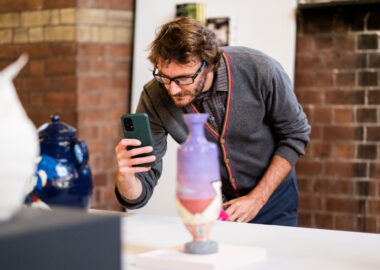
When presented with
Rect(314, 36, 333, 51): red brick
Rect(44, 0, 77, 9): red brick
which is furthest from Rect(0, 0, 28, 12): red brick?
Rect(314, 36, 333, 51): red brick

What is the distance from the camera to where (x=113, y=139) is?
3.61 m

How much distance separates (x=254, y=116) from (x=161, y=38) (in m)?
0.47

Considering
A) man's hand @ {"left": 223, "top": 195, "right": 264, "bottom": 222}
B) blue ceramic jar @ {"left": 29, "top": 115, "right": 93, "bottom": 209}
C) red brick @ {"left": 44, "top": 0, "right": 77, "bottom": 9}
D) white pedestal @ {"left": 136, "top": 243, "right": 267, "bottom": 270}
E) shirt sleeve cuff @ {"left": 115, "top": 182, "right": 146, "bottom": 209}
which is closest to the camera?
white pedestal @ {"left": 136, "top": 243, "right": 267, "bottom": 270}

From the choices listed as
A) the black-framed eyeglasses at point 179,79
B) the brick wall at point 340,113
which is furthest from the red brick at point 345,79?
the black-framed eyeglasses at point 179,79

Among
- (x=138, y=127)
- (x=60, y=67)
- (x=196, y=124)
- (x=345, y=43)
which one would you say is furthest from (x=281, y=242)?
(x=60, y=67)

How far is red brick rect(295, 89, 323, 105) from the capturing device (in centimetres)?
312

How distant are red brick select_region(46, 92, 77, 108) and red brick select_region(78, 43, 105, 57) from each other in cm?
24

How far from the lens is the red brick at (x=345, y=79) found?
9.95 ft

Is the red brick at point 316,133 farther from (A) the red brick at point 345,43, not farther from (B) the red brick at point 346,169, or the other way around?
(A) the red brick at point 345,43

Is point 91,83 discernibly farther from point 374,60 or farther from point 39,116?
point 374,60

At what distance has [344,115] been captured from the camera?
307cm

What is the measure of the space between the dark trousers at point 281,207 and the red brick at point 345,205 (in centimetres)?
71

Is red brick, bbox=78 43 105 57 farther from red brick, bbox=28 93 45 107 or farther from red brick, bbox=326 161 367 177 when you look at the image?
red brick, bbox=326 161 367 177

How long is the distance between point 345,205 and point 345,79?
0.66 m
